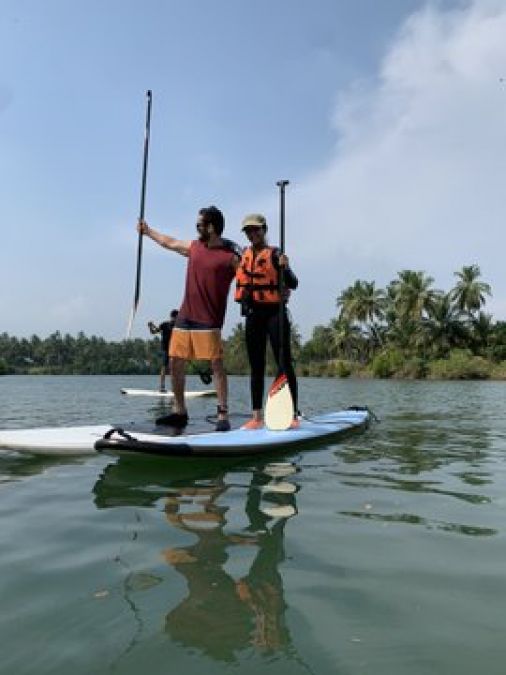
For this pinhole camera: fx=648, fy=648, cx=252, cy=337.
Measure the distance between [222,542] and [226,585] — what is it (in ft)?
2.04

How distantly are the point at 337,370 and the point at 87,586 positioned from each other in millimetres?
63262

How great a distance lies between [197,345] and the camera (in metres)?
6.31

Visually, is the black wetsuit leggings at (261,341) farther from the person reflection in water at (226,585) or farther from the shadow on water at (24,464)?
the person reflection in water at (226,585)

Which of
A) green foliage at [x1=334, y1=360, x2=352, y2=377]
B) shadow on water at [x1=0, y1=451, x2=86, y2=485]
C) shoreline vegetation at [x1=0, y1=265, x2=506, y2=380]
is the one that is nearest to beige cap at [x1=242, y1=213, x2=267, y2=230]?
shadow on water at [x1=0, y1=451, x2=86, y2=485]

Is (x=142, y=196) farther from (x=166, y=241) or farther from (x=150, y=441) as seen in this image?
(x=150, y=441)

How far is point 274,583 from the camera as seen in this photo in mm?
2699

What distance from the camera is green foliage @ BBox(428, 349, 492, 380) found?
2037 inches

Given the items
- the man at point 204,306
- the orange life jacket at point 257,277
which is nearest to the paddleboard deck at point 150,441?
the man at point 204,306

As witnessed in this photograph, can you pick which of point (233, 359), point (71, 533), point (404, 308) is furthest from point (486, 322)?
point (71, 533)

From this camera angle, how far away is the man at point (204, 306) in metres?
6.34

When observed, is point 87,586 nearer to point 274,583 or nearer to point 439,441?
point 274,583

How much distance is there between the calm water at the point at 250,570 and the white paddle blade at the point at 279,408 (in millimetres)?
1213

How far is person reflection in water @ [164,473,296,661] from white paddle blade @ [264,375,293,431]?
247 centimetres

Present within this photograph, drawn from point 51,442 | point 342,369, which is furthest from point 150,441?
point 342,369
